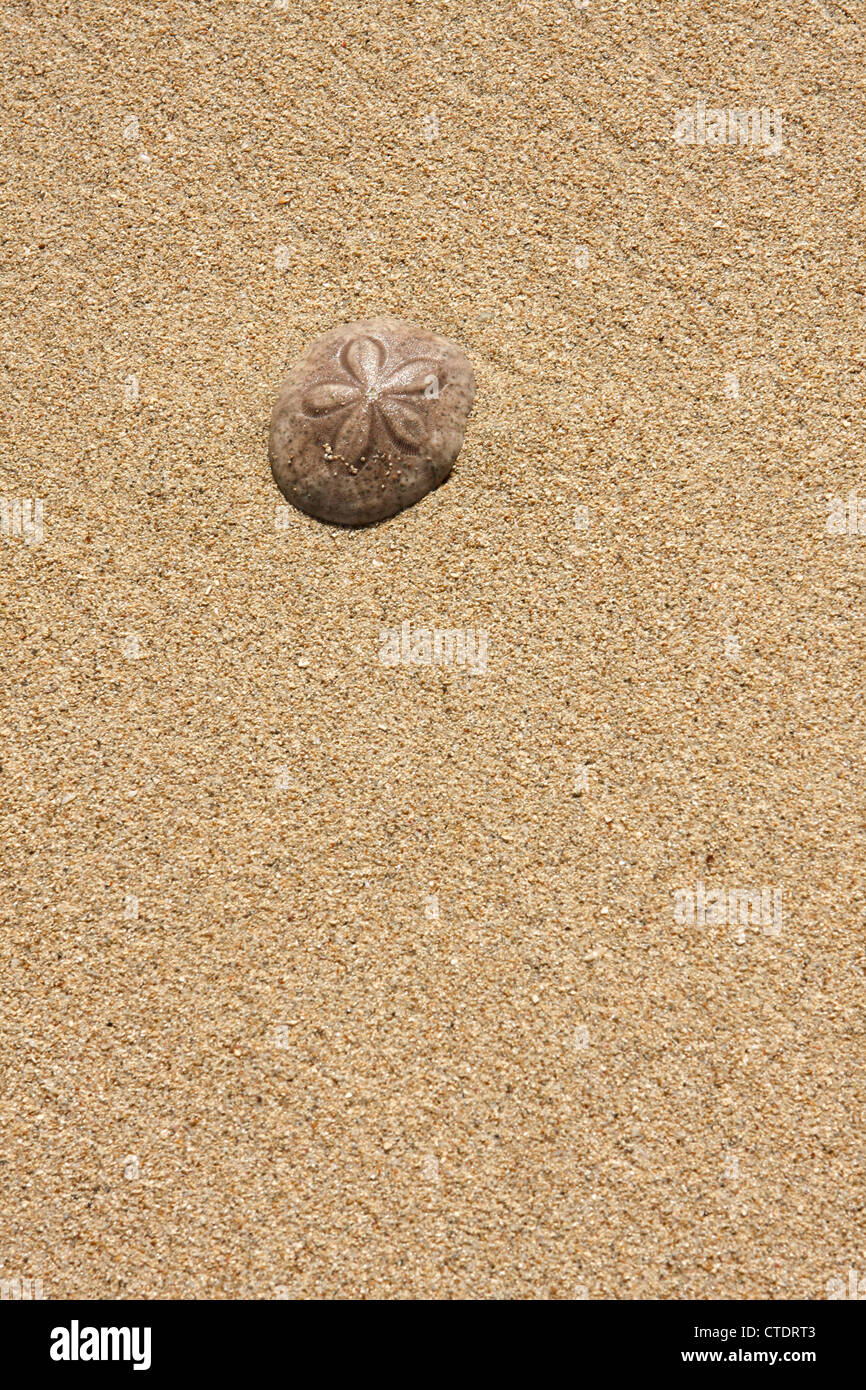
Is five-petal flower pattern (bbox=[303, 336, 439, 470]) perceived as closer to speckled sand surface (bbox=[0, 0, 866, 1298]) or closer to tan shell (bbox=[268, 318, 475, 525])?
tan shell (bbox=[268, 318, 475, 525])

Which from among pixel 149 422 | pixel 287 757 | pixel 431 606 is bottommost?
pixel 287 757

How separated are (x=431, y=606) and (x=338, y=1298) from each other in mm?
1491

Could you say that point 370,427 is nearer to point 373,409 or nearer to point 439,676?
point 373,409

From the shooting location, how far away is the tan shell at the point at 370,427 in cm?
227

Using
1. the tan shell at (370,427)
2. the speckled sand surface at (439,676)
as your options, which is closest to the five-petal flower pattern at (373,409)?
the tan shell at (370,427)

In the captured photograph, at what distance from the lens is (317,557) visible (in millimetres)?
2297

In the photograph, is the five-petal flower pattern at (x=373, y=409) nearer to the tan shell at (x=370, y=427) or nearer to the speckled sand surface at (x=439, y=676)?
the tan shell at (x=370, y=427)

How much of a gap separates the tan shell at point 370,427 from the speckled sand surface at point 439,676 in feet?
0.22

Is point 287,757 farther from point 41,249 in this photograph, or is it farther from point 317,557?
point 41,249

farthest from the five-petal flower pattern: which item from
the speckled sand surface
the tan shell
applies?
the speckled sand surface

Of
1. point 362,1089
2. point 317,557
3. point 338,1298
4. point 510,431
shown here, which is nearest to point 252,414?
point 317,557

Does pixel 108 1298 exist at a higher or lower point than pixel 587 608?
lower

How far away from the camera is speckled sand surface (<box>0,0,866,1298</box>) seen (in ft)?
6.54

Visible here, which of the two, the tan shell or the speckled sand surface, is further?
the tan shell
